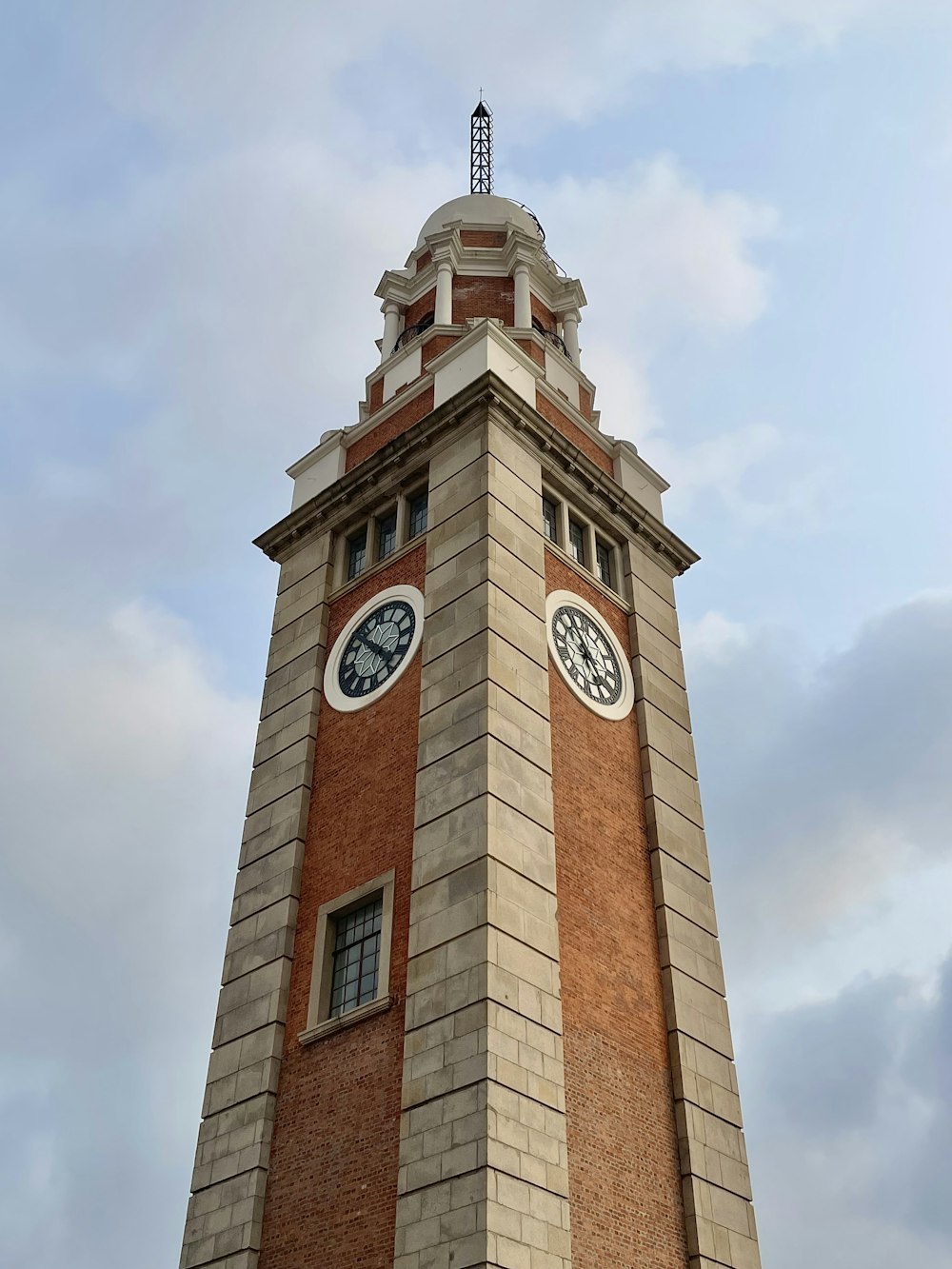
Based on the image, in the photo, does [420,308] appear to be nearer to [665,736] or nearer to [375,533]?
[375,533]

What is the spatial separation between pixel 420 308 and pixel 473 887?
21.4m

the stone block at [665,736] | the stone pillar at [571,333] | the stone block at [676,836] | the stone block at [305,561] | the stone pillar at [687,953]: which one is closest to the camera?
the stone pillar at [687,953]

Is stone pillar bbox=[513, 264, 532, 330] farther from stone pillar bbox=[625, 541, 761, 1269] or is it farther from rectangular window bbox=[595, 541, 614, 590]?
stone pillar bbox=[625, 541, 761, 1269]

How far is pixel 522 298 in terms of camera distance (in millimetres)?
35875

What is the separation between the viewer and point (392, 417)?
32.2 meters

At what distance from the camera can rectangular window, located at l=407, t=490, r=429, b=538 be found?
29.2m

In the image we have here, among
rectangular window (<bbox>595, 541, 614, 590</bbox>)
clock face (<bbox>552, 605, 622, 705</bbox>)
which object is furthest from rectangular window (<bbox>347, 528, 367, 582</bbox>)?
rectangular window (<bbox>595, 541, 614, 590</bbox>)

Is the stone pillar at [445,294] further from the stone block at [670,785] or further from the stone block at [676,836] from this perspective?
the stone block at [676,836]

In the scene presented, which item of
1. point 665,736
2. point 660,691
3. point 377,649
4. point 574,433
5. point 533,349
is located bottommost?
point 665,736

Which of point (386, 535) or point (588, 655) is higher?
point (386, 535)

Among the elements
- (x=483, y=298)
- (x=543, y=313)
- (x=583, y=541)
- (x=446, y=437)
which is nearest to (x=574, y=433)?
(x=583, y=541)

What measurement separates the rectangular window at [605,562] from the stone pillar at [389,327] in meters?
9.44

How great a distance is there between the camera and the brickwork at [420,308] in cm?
3753

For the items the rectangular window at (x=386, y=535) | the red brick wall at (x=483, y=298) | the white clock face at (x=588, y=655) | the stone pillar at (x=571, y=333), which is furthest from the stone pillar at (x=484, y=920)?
the stone pillar at (x=571, y=333)
